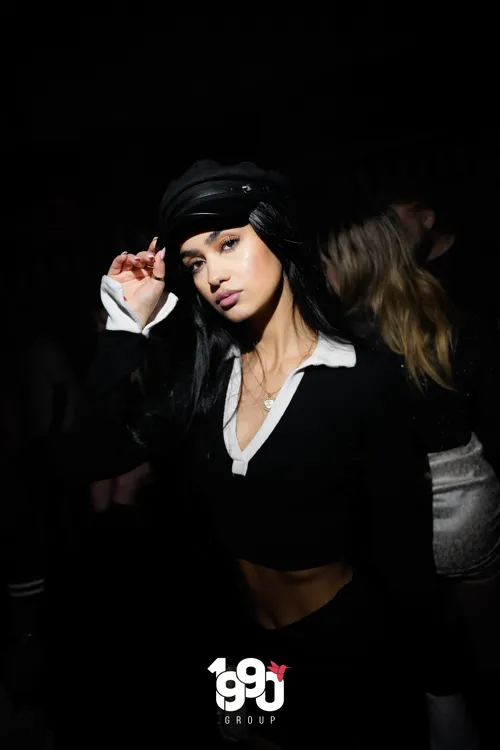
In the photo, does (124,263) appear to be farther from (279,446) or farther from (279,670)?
(279,670)

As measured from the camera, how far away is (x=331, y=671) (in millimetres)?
1354

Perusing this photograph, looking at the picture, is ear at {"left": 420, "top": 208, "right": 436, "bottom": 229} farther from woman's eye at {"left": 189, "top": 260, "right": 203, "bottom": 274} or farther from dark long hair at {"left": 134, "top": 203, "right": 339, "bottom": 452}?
woman's eye at {"left": 189, "top": 260, "right": 203, "bottom": 274}

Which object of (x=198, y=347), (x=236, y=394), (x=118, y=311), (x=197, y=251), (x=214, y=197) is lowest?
(x=236, y=394)

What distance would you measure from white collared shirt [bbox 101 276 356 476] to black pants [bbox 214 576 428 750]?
41 cm

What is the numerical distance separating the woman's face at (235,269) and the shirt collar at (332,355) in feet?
0.54

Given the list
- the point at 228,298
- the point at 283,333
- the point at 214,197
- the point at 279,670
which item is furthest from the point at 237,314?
the point at 279,670

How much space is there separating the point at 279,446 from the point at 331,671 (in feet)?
1.81

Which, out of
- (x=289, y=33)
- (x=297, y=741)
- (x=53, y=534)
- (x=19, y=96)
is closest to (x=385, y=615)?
(x=297, y=741)

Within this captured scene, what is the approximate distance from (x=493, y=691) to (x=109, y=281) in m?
1.71

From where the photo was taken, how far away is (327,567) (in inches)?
52.1

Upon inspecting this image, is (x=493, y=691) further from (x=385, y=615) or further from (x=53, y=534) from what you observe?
(x=53, y=534)

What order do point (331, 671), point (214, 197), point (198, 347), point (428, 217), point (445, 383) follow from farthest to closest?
point (428, 217), point (445, 383), point (198, 347), point (331, 671), point (214, 197)

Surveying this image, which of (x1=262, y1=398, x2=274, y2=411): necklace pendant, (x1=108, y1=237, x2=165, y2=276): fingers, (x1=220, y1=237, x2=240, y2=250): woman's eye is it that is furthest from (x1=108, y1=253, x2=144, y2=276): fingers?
(x1=262, y1=398, x2=274, y2=411): necklace pendant

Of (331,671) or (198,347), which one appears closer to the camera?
(331,671)
